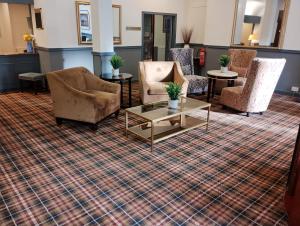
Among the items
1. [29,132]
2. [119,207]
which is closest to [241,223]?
[119,207]

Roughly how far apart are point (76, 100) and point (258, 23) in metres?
5.50

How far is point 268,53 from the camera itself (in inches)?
234

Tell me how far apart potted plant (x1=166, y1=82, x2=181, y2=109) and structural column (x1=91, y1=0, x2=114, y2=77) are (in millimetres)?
1692

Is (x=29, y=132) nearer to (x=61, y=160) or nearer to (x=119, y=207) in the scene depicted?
(x=61, y=160)

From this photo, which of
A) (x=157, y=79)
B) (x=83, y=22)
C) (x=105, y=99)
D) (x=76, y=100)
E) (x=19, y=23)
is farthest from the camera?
(x=19, y=23)

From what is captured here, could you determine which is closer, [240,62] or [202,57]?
[240,62]

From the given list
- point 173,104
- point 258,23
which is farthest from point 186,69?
point 258,23

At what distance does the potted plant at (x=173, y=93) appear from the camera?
3.28 meters

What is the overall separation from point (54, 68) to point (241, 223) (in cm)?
515

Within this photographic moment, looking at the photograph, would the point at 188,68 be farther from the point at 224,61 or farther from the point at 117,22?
the point at 117,22

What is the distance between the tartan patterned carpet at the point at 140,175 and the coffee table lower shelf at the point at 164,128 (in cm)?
11

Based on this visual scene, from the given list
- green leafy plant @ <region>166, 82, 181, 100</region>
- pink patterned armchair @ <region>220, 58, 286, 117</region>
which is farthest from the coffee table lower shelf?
pink patterned armchair @ <region>220, 58, 286, 117</region>

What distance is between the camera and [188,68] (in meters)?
5.66

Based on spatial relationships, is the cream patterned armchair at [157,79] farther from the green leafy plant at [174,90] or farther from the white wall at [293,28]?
the white wall at [293,28]
